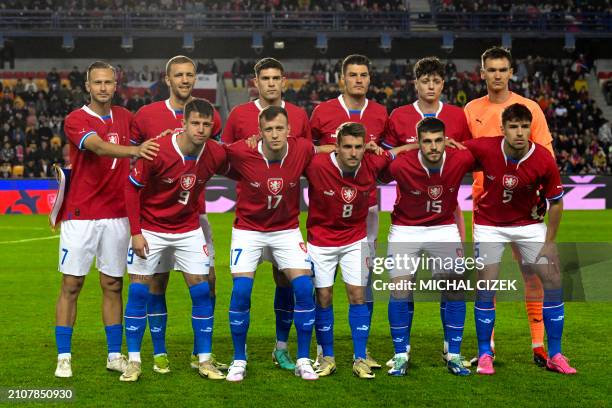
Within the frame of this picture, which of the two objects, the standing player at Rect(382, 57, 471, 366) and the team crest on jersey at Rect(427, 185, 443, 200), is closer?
the team crest on jersey at Rect(427, 185, 443, 200)

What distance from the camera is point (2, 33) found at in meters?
35.9

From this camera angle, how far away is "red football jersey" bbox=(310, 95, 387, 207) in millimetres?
8023

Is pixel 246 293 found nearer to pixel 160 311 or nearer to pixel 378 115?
pixel 160 311

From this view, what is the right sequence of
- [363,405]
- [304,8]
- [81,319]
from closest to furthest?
[363,405], [81,319], [304,8]

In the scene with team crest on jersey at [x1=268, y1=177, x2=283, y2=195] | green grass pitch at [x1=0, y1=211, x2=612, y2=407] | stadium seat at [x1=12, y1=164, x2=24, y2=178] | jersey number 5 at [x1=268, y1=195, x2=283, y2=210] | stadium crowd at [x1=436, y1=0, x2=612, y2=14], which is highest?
stadium crowd at [x1=436, y1=0, x2=612, y2=14]

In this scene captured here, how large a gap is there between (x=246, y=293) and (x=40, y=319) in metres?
3.89

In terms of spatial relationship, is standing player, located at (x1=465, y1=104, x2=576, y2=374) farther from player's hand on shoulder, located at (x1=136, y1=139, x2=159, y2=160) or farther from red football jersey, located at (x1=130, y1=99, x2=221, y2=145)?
player's hand on shoulder, located at (x1=136, y1=139, x2=159, y2=160)

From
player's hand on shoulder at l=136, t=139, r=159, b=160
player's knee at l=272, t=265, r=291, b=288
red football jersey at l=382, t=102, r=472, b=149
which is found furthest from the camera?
red football jersey at l=382, t=102, r=472, b=149

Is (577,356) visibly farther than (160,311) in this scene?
Yes

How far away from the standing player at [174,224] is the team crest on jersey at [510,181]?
2142mm

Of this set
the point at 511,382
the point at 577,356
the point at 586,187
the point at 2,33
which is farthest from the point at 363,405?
the point at 2,33

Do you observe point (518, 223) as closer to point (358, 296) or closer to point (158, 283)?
point (358, 296)

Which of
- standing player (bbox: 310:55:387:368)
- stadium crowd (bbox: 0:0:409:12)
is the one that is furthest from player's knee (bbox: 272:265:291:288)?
stadium crowd (bbox: 0:0:409:12)

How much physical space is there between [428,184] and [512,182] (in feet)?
A: 2.11
